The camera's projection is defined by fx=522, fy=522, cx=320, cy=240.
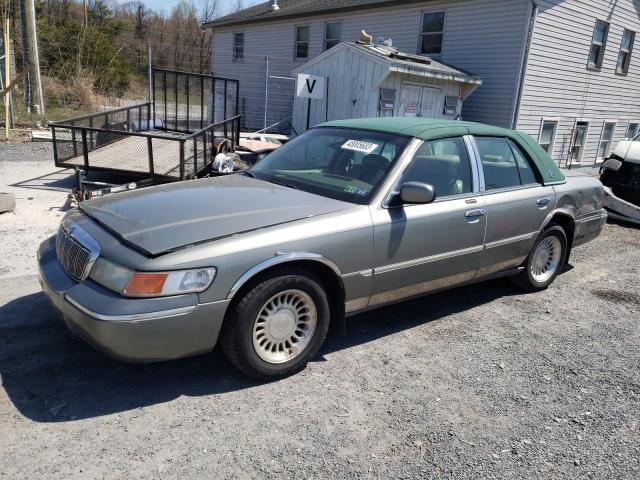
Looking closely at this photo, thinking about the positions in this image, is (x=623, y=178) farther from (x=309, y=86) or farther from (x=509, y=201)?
(x=309, y=86)

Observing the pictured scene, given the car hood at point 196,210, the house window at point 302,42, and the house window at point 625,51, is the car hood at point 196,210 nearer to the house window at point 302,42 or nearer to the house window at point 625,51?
the house window at point 302,42

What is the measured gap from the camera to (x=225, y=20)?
74.8ft

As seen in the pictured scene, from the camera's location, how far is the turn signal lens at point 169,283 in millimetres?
2807

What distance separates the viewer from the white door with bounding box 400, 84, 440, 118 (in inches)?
489

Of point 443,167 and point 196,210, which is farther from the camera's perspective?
point 443,167

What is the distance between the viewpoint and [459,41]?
47.7 ft

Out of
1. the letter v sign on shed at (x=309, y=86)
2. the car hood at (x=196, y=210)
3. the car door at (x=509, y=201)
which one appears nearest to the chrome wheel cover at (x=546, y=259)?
the car door at (x=509, y=201)

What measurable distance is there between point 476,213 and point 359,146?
1100 millimetres

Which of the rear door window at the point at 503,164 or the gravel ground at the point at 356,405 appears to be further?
the rear door window at the point at 503,164

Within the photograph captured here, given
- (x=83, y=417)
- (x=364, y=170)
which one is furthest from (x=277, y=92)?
(x=83, y=417)

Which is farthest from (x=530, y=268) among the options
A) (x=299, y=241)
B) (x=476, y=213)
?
(x=299, y=241)

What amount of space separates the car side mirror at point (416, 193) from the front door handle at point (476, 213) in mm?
680

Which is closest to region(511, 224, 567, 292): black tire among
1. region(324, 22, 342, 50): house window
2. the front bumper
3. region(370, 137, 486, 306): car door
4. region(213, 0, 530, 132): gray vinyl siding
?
region(370, 137, 486, 306): car door

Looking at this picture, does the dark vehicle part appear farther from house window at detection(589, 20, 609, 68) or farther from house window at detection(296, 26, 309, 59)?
house window at detection(296, 26, 309, 59)
